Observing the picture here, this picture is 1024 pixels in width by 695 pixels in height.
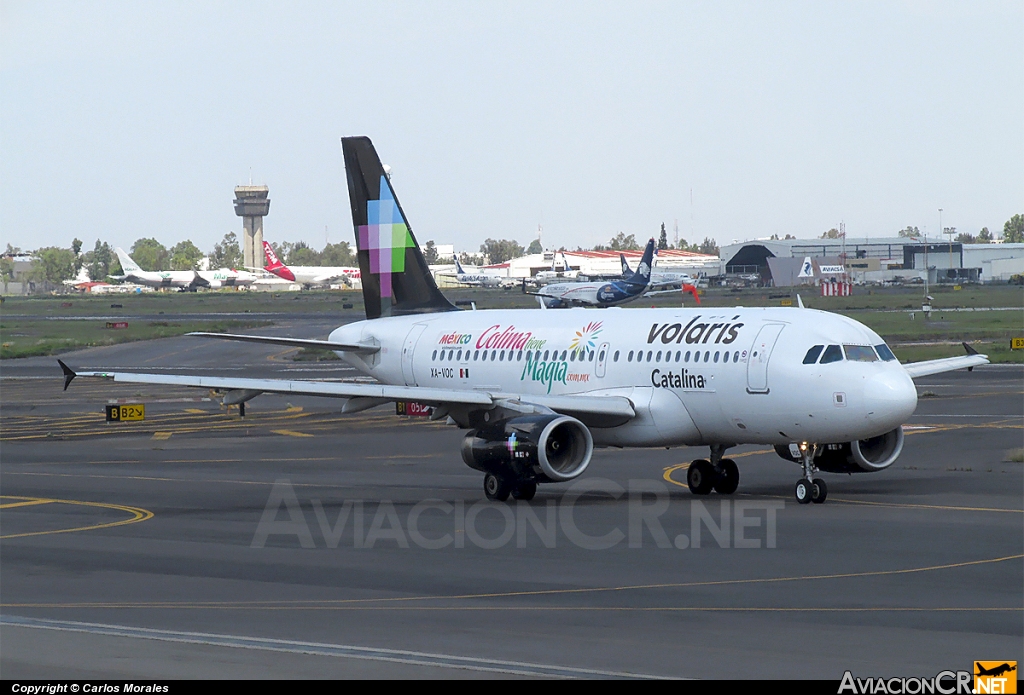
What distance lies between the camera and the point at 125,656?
45.9 ft

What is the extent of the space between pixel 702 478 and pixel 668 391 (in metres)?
2.10

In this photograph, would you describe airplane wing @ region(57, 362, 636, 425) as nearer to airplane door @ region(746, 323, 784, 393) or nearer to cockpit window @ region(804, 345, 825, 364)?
airplane door @ region(746, 323, 784, 393)

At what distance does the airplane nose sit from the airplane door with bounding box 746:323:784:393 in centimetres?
223

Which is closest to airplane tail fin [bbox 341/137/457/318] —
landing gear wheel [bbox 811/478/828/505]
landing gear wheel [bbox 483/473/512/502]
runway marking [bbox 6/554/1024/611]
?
landing gear wheel [bbox 483/473/512/502]

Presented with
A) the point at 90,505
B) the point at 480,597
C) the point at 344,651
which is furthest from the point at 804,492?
the point at 344,651

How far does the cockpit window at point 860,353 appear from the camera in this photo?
2862cm

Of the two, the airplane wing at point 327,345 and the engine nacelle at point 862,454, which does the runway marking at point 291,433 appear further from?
the engine nacelle at point 862,454

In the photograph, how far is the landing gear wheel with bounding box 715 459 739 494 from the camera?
30.8 meters

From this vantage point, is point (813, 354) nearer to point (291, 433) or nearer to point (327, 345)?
point (327, 345)

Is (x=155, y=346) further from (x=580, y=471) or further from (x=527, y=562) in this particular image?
(x=527, y=562)

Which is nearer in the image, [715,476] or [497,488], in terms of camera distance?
[497,488]

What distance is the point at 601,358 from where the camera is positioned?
3278cm

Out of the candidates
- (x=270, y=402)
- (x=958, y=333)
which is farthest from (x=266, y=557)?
(x=958, y=333)

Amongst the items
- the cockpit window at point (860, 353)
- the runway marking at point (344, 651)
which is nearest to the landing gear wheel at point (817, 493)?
the cockpit window at point (860, 353)
